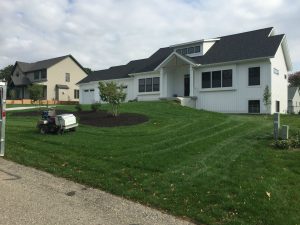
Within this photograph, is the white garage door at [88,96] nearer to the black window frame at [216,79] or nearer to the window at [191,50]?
the window at [191,50]

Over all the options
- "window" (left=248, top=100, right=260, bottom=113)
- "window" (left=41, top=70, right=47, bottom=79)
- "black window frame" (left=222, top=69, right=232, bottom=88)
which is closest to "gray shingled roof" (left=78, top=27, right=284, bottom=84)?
"black window frame" (left=222, top=69, right=232, bottom=88)

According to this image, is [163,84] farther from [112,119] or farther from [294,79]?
[294,79]

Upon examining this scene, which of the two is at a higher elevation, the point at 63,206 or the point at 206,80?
the point at 206,80

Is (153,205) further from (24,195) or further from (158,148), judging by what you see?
(158,148)

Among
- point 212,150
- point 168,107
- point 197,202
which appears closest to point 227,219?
point 197,202

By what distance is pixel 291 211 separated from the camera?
19.5 ft

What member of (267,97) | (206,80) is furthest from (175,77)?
(267,97)

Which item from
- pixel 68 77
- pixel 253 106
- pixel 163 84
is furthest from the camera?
pixel 68 77

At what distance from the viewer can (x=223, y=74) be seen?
28.0 m

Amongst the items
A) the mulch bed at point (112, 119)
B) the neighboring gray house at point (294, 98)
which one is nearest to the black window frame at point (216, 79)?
the mulch bed at point (112, 119)

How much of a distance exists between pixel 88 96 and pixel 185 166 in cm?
3553

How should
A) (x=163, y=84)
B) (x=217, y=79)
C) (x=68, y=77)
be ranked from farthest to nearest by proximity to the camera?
(x=68, y=77) < (x=163, y=84) < (x=217, y=79)

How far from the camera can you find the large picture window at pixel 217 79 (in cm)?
2770

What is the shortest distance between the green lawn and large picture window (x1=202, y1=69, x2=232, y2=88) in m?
13.4
